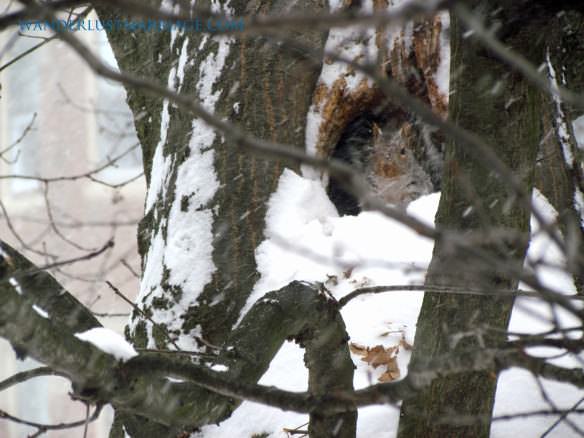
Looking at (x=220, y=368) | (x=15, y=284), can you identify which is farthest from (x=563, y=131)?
(x=15, y=284)

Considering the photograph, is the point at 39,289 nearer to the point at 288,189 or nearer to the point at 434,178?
the point at 288,189

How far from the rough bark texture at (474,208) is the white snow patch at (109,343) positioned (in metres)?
0.77

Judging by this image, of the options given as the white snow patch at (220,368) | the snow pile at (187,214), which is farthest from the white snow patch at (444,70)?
the white snow patch at (220,368)

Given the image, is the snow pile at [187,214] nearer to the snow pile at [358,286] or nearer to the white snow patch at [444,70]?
the snow pile at [358,286]

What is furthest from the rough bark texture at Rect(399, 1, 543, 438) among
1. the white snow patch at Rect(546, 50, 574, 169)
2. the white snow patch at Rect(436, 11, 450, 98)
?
the white snow patch at Rect(436, 11, 450, 98)

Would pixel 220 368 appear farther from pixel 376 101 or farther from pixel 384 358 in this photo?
pixel 376 101

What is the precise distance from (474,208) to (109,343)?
959 millimetres

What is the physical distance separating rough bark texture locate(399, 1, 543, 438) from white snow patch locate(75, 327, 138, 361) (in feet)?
2.54

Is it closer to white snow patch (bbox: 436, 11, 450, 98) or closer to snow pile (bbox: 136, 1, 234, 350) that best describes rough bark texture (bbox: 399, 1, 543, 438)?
snow pile (bbox: 136, 1, 234, 350)

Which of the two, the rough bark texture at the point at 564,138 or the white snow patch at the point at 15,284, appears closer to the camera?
the white snow patch at the point at 15,284

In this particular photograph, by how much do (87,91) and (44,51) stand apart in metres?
1.08

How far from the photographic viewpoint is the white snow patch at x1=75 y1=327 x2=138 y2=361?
1.35 metres

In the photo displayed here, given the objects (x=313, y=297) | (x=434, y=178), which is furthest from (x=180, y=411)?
(x=434, y=178)

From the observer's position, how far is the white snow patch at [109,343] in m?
1.35
